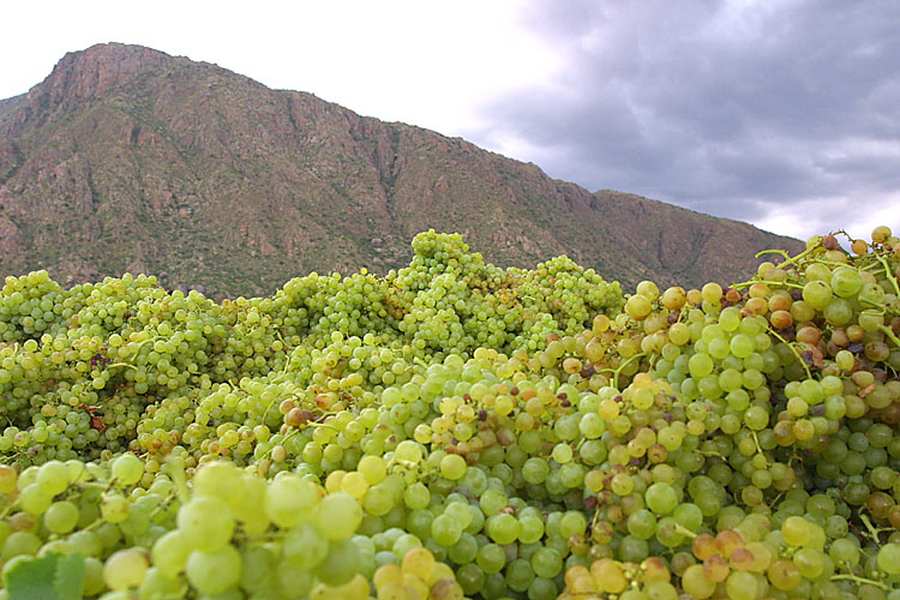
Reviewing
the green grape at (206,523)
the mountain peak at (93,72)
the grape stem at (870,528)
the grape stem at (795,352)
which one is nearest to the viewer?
the green grape at (206,523)

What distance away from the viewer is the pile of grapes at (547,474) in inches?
25.4

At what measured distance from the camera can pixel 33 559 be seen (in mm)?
708

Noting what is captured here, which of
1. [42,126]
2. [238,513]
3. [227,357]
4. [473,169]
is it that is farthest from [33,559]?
[42,126]

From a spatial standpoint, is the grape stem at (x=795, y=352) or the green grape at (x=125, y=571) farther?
the grape stem at (x=795, y=352)

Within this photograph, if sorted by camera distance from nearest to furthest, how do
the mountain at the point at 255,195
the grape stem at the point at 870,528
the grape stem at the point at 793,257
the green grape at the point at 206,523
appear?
the green grape at the point at 206,523 → the grape stem at the point at 870,528 → the grape stem at the point at 793,257 → the mountain at the point at 255,195

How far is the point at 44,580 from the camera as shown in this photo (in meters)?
0.70

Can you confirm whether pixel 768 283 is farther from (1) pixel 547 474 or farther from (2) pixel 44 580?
(2) pixel 44 580

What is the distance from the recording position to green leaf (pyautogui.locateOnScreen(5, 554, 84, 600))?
69cm

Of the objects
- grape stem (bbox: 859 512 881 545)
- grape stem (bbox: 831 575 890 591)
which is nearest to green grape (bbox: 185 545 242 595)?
grape stem (bbox: 831 575 890 591)

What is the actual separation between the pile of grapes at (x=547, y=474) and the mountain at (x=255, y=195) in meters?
24.2

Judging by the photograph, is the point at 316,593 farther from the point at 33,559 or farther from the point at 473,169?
the point at 473,169

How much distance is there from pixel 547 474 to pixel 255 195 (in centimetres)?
3691

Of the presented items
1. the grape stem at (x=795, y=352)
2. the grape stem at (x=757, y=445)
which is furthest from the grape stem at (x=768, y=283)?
the grape stem at (x=757, y=445)

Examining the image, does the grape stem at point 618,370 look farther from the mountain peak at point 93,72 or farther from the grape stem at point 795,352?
the mountain peak at point 93,72
